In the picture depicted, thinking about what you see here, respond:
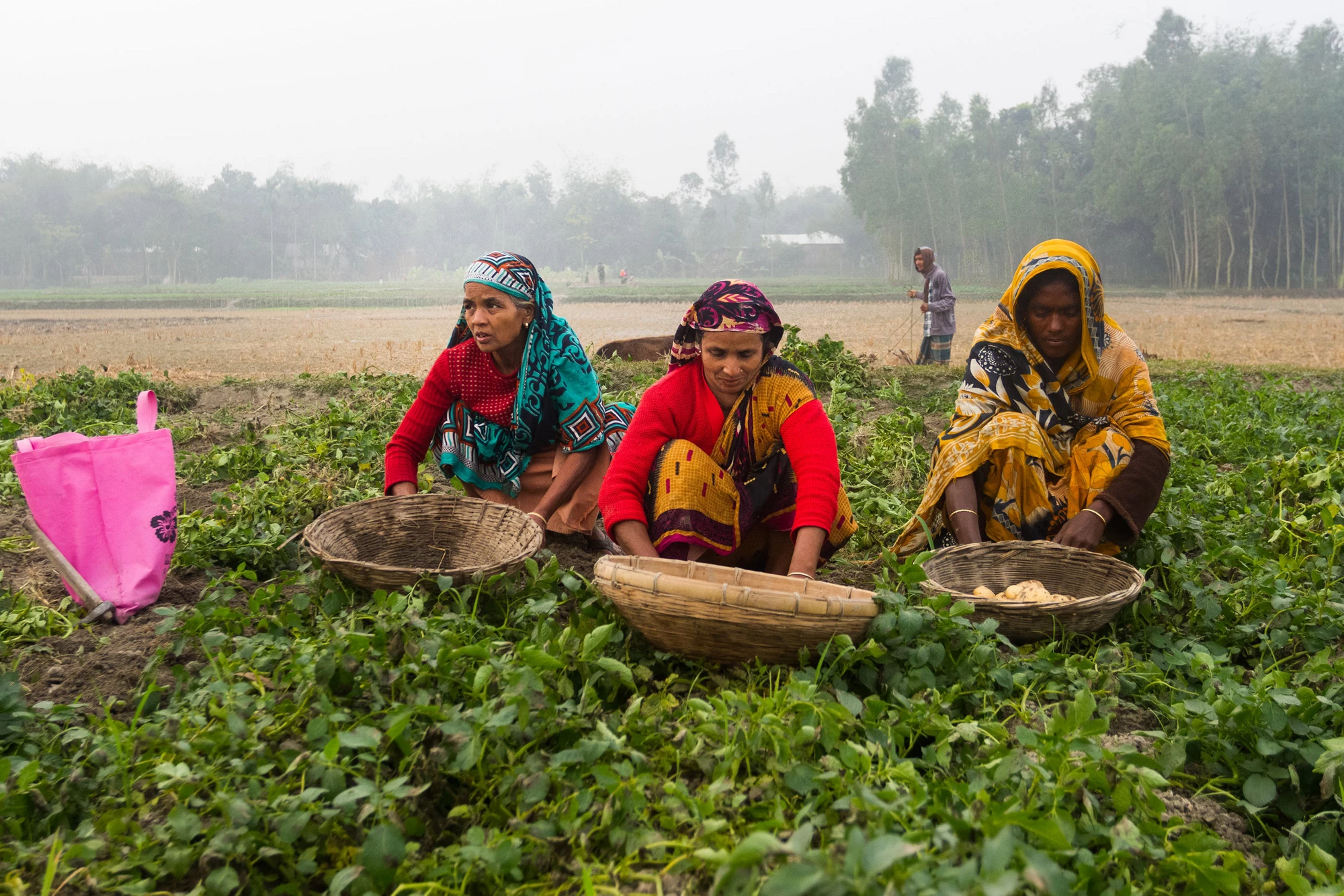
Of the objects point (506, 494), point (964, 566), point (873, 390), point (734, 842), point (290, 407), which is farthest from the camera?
point (873, 390)

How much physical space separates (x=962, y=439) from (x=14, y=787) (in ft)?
9.77

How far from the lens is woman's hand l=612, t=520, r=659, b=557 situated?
2963mm

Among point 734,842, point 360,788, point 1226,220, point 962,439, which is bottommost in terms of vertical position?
point 734,842

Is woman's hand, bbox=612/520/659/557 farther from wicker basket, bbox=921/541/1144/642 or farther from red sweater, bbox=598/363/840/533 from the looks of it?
wicker basket, bbox=921/541/1144/642

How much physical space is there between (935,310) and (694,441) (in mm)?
8040

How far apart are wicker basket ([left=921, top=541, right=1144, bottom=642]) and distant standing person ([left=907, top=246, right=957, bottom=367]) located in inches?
293

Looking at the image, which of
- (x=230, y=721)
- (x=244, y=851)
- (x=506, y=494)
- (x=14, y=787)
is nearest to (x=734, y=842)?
(x=244, y=851)

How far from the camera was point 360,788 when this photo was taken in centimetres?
170

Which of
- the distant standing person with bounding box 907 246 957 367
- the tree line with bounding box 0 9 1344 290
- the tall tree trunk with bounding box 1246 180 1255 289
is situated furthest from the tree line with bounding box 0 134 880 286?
the distant standing person with bounding box 907 246 957 367

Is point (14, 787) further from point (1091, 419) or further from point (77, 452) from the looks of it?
point (1091, 419)

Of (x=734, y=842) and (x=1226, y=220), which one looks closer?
(x=734, y=842)

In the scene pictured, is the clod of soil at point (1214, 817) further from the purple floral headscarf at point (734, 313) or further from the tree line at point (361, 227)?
the tree line at point (361, 227)

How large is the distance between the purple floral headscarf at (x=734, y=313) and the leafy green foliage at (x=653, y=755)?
866mm

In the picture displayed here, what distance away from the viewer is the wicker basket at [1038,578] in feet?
8.73
